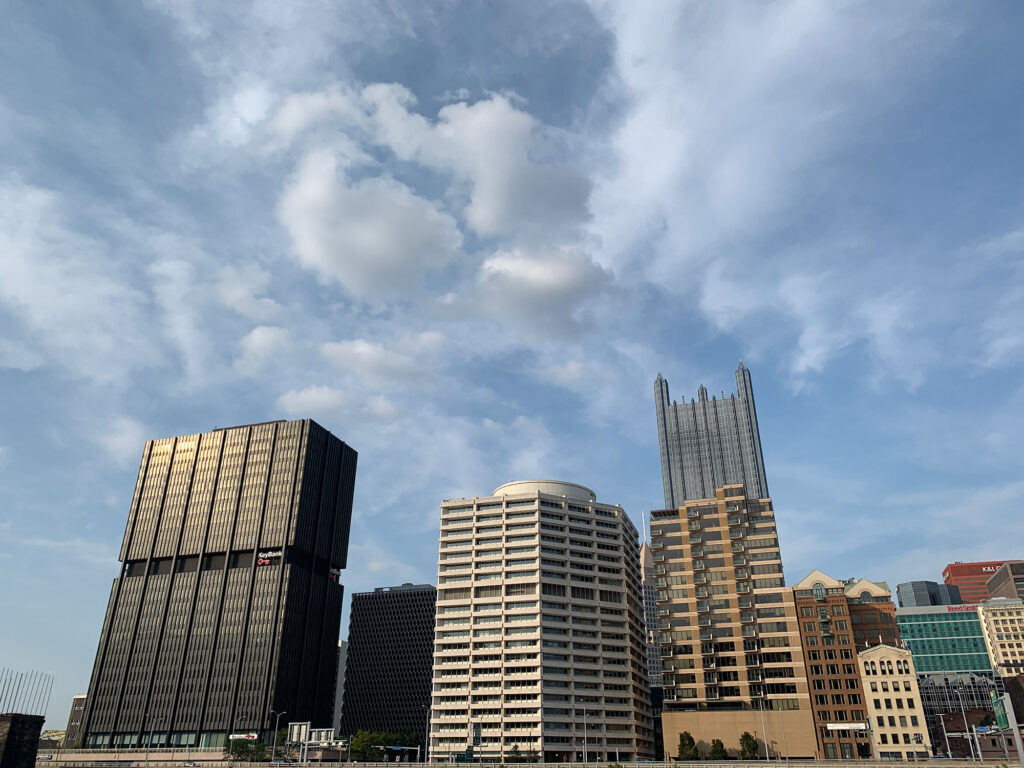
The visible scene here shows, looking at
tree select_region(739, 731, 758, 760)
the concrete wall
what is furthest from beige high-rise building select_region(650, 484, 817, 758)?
tree select_region(739, 731, 758, 760)

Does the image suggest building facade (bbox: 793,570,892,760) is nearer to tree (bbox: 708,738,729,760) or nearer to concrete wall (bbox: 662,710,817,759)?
concrete wall (bbox: 662,710,817,759)

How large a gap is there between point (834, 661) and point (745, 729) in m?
23.9

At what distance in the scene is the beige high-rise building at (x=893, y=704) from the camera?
151 meters

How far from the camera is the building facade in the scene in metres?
154

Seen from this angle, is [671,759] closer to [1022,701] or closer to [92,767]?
[1022,701]

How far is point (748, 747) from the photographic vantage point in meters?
153

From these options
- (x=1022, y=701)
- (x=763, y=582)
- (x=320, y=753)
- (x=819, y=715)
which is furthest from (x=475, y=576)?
(x=1022, y=701)

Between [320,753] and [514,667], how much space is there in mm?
49226

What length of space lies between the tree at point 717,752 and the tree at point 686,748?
130 inches

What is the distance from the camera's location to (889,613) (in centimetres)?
17388

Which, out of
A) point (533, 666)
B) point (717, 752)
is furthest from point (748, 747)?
point (533, 666)

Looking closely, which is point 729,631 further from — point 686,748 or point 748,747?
point 686,748

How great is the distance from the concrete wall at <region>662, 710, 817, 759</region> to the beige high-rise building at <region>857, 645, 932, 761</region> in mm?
12787

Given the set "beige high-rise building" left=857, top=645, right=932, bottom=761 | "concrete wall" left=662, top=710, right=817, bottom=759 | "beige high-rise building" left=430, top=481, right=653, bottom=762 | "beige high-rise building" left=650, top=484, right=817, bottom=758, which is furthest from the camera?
"beige high-rise building" left=430, top=481, right=653, bottom=762
